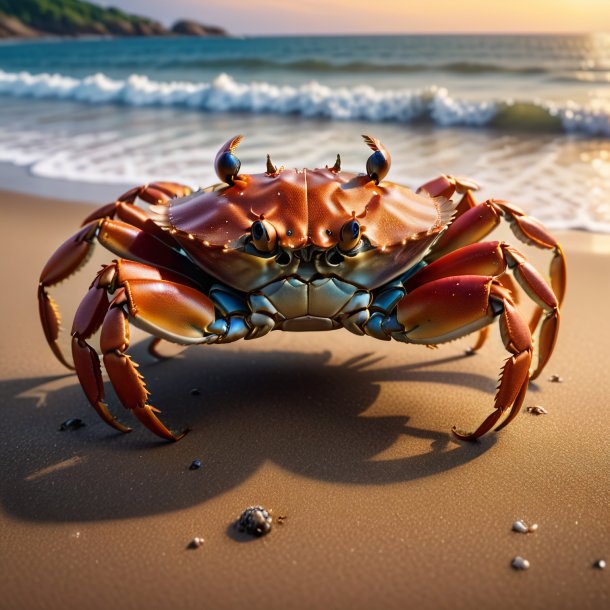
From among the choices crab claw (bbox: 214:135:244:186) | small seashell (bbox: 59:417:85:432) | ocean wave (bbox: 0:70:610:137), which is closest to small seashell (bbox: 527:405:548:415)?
crab claw (bbox: 214:135:244:186)

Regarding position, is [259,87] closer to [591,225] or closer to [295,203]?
[591,225]

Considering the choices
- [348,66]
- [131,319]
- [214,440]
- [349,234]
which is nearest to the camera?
[131,319]

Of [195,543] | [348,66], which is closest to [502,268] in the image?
[195,543]

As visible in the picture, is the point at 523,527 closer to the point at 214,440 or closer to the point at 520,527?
the point at 520,527

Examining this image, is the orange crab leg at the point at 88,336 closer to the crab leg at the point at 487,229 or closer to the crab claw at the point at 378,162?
the crab claw at the point at 378,162

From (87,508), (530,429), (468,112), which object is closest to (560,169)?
(468,112)
